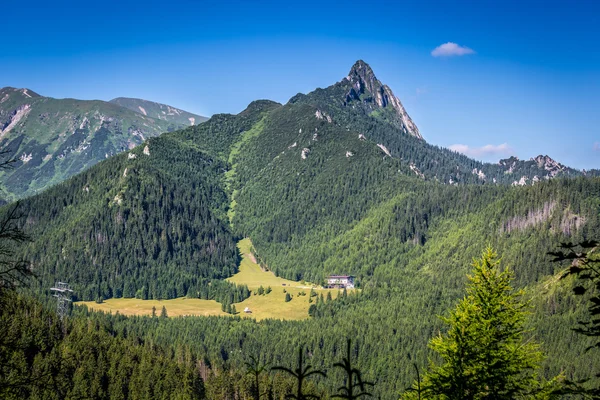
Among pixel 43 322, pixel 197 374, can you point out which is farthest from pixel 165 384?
pixel 43 322

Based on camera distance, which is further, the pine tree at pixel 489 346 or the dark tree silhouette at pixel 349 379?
the pine tree at pixel 489 346

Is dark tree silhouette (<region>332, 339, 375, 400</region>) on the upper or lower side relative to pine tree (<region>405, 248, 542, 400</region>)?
upper

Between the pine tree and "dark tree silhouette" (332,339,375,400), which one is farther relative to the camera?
the pine tree

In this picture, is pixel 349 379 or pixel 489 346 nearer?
pixel 349 379

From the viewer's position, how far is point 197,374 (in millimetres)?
161125

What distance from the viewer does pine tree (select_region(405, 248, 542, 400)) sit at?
33656 millimetres

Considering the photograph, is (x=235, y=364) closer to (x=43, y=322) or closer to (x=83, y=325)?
(x=83, y=325)

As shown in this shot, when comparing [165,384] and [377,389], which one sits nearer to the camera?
[165,384]

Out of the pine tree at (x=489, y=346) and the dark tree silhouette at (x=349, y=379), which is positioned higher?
the dark tree silhouette at (x=349, y=379)

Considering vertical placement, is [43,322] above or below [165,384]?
above

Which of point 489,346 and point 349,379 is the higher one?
point 349,379

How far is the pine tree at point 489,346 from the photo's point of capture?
33.7 metres

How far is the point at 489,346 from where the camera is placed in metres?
35.8

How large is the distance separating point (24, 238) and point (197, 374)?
14370 centimetres
